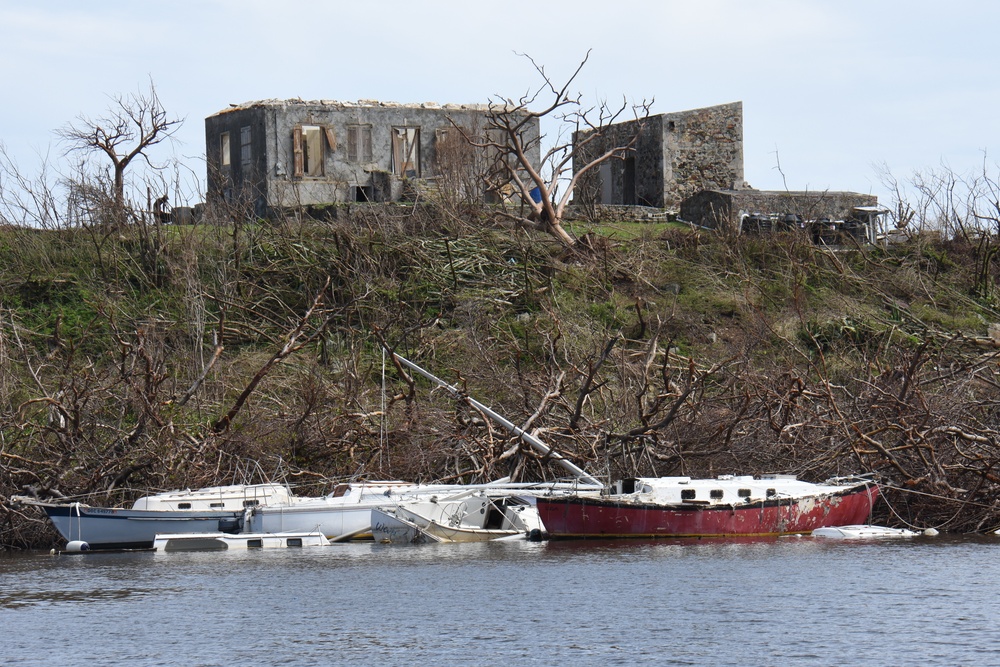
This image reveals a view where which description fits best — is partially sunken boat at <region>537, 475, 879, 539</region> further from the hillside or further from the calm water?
the hillside

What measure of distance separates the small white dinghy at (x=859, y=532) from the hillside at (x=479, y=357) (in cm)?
81

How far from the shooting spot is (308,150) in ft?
147

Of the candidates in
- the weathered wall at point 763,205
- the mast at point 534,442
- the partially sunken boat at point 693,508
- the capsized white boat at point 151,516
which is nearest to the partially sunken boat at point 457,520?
the mast at point 534,442

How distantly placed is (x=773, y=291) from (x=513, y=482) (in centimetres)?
1423

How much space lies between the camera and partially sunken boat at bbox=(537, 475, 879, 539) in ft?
91.0

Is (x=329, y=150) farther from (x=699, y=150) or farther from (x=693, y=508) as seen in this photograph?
(x=693, y=508)

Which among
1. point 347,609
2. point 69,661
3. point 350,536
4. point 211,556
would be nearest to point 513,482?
point 350,536

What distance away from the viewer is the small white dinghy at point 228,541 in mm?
29062

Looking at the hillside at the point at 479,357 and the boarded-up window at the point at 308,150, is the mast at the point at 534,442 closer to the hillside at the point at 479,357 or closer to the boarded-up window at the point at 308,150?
the hillside at the point at 479,357

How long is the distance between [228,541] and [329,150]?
1923 cm

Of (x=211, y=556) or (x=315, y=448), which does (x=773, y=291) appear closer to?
(x=315, y=448)

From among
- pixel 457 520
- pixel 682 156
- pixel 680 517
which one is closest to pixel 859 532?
pixel 680 517

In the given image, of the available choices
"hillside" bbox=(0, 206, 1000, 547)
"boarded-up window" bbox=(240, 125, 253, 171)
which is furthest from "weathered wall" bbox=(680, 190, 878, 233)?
"boarded-up window" bbox=(240, 125, 253, 171)

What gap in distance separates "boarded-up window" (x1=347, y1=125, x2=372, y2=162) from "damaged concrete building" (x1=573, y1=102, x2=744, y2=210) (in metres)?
7.80
